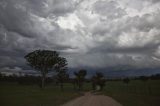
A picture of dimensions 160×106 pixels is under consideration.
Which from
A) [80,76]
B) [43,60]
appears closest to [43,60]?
[43,60]

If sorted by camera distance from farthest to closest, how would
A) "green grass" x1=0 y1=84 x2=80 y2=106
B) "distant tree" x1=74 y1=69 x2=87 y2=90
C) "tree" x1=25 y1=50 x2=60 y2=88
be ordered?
1. "distant tree" x1=74 y1=69 x2=87 y2=90
2. "tree" x1=25 y1=50 x2=60 y2=88
3. "green grass" x1=0 y1=84 x2=80 y2=106

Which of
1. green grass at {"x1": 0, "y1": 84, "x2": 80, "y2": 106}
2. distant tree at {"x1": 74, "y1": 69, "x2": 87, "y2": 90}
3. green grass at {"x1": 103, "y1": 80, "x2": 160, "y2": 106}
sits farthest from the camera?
A: distant tree at {"x1": 74, "y1": 69, "x2": 87, "y2": 90}

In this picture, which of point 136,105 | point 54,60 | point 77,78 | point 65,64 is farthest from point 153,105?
point 77,78

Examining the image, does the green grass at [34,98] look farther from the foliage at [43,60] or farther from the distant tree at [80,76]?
the distant tree at [80,76]

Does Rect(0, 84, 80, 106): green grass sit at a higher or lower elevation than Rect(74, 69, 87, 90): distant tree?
lower

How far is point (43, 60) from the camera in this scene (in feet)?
253

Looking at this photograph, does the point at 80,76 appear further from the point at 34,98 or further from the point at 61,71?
the point at 34,98

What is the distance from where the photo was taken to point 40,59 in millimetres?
77500

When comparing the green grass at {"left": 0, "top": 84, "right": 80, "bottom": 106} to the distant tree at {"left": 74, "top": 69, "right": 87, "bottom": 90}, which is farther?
the distant tree at {"left": 74, "top": 69, "right": 87, "bottom": 90}

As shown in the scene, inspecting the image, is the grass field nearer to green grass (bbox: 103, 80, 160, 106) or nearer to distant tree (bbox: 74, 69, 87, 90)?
green grass (bbox: 103, 80, 160, 106)

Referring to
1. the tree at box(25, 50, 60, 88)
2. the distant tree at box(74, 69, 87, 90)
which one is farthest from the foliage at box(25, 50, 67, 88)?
the distant tree at box(74, 69, 87, 90)

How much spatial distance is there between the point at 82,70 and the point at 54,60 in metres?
31.2

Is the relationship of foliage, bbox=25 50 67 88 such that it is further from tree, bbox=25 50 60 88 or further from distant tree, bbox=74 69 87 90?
distant tree, bbox=74 69 87 90

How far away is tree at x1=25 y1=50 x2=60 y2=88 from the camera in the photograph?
77.2 m
